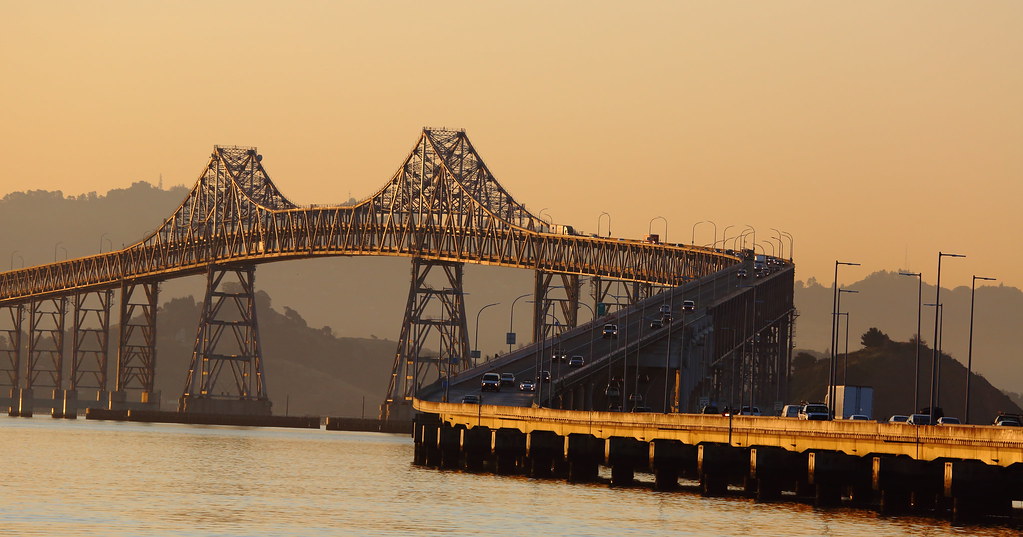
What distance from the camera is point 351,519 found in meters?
76.2

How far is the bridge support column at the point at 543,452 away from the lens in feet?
347

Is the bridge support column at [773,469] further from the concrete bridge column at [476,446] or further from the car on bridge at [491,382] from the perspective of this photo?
the car on bridge at [491,382]

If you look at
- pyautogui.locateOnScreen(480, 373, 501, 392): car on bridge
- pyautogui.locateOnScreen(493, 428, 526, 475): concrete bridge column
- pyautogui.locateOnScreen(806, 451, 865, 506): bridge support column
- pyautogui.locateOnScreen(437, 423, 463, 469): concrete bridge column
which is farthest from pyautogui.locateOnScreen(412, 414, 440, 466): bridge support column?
pyautogui.locateOnScreen(806, 451, 865, 506): bridge support column

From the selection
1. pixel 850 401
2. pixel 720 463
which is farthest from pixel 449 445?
pixel 720 463

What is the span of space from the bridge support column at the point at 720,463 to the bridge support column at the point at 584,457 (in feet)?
41.8

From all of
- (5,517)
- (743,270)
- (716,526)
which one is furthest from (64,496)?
(743,270)

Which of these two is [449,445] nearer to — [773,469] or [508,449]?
[508,449]

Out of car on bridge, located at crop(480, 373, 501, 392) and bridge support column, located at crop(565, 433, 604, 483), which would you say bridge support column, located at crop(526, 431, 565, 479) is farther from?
car on bridge, located at crop(480, 373, 501, 392)

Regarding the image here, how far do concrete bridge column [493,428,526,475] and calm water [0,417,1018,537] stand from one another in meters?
1.86

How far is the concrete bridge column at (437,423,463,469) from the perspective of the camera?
11681cm

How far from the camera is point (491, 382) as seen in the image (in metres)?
138

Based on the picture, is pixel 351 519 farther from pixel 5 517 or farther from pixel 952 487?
pixel 952 487

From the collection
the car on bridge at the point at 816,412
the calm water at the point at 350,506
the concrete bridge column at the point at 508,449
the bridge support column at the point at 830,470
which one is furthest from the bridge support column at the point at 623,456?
the bridge support column at the point at 830,470

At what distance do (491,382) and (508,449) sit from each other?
29.3 meters
